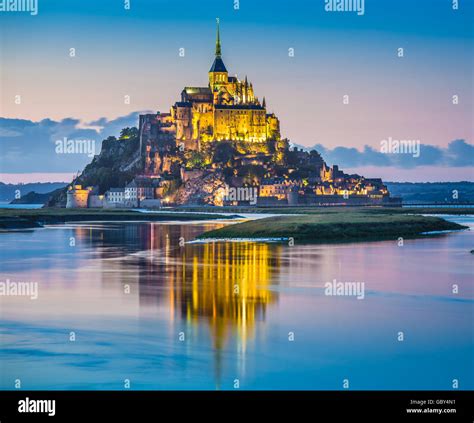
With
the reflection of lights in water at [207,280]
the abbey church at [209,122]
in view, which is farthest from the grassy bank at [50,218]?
the abbey church at [209,122]

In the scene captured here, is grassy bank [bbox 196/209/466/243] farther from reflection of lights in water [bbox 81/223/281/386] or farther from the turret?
the turret

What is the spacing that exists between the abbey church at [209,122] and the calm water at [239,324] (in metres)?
98.6

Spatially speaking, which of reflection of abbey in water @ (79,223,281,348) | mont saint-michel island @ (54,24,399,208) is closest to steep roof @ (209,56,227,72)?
mont saint-michel island @ (54,24,399,208)

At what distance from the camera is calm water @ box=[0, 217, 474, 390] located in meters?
14.7

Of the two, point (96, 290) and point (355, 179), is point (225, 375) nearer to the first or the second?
point (96, 290)

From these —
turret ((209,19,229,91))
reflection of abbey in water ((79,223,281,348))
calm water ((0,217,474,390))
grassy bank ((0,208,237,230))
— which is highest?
turret ((209,19,229,91))

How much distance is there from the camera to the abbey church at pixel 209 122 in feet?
434

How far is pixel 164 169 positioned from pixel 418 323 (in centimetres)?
11223

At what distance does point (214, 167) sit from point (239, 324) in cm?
10493

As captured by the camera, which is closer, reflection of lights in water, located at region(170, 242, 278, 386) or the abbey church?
reflection of lights in water, located at region(170, 242, 278, 386)

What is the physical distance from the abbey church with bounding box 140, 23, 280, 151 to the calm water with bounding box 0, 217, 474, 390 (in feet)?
323

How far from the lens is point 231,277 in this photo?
27391 mm

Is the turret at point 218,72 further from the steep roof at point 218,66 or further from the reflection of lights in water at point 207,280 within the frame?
the reflection of lights in water at point 207,280
